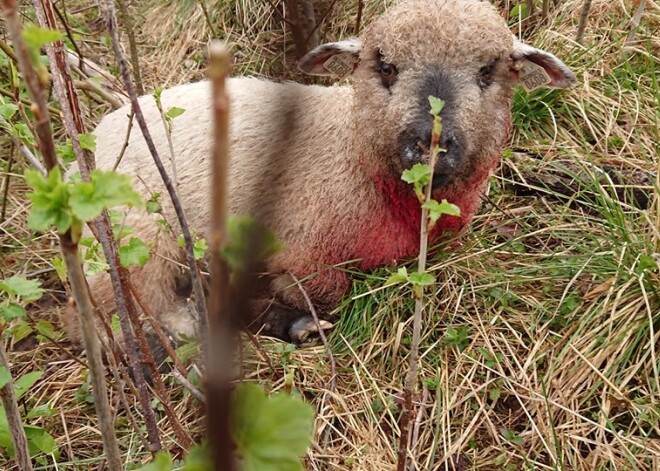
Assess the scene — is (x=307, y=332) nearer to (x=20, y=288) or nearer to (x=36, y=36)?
(x=20, y=288)

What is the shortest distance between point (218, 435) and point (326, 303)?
2775mm

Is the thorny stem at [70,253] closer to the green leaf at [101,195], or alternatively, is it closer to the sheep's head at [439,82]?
the green leaf at [101,195]

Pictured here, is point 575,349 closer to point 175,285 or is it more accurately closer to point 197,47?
point 175,285

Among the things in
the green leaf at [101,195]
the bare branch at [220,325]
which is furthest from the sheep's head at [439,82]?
the bare branch at [220,325]

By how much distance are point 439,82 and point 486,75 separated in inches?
13.0

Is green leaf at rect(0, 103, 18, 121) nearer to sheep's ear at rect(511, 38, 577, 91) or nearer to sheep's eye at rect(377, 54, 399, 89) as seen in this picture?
sheep's eye at rect(377, 54, 399, 89)

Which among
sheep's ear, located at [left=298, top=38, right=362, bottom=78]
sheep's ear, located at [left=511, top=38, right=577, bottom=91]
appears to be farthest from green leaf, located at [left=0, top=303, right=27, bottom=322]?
sheep's ear, located at [left=511, top=38, right=577, bottom=91]

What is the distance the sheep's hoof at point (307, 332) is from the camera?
3.24 metres

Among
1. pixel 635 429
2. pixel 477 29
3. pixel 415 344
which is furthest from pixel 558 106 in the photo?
pixel 415 344

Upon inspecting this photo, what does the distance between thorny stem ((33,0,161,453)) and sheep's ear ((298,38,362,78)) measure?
65.2 inches

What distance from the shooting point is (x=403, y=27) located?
294cm

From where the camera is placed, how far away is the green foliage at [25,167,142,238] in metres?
0.98

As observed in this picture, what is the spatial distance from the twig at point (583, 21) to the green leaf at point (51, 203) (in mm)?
4088

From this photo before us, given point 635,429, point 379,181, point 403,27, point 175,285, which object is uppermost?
point 403,27
